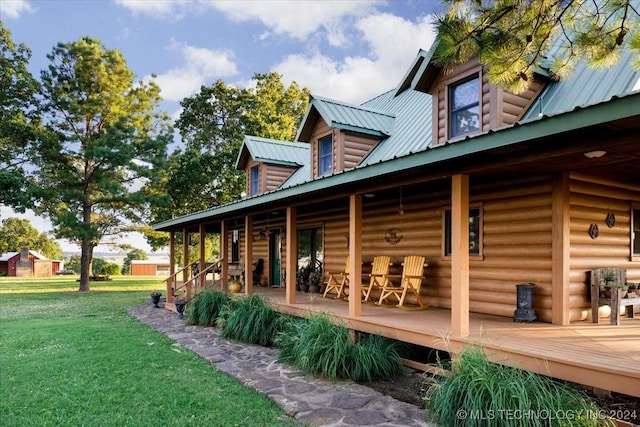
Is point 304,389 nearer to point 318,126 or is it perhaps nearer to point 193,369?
point 193,369

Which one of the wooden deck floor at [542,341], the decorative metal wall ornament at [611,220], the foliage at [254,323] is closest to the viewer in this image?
the wooden deck floor at [542,341]

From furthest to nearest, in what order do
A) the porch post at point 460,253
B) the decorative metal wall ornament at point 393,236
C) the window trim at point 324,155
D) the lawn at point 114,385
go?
the window trim at point 324,155 → the decorative metal wall ornament at point 393,236 → the porch post at point 460,253 → the lawn at point 114,385

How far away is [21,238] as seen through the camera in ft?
161

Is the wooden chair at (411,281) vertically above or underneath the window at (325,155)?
underneath

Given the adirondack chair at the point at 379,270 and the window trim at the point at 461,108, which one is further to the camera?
the adirondack chair at the point at 379,270

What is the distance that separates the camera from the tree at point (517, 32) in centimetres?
444

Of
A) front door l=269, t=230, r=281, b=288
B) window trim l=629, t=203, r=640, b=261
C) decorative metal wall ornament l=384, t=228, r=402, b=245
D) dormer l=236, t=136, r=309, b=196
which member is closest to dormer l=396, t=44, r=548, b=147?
decorative metal wall ornament l=384, t=228, r=402, b=245

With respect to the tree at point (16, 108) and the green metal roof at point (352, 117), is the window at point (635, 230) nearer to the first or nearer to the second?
the green metal roof at point (352, 117)

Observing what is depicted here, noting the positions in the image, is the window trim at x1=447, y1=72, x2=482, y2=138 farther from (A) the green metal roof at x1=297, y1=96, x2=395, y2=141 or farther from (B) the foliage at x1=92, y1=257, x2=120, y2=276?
(B) the foliage at x1=92, y1=257, x2=120, y2=276

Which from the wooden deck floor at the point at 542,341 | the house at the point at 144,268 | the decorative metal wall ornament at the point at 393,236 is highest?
the decorative metal wall ornament at the point at 393,236

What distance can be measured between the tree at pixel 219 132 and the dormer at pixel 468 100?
1635 cm

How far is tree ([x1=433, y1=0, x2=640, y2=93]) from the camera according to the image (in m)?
4.44

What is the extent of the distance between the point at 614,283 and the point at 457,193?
2.82 metres

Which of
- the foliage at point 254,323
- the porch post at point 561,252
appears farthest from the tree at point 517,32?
the foliage at point 254,323
